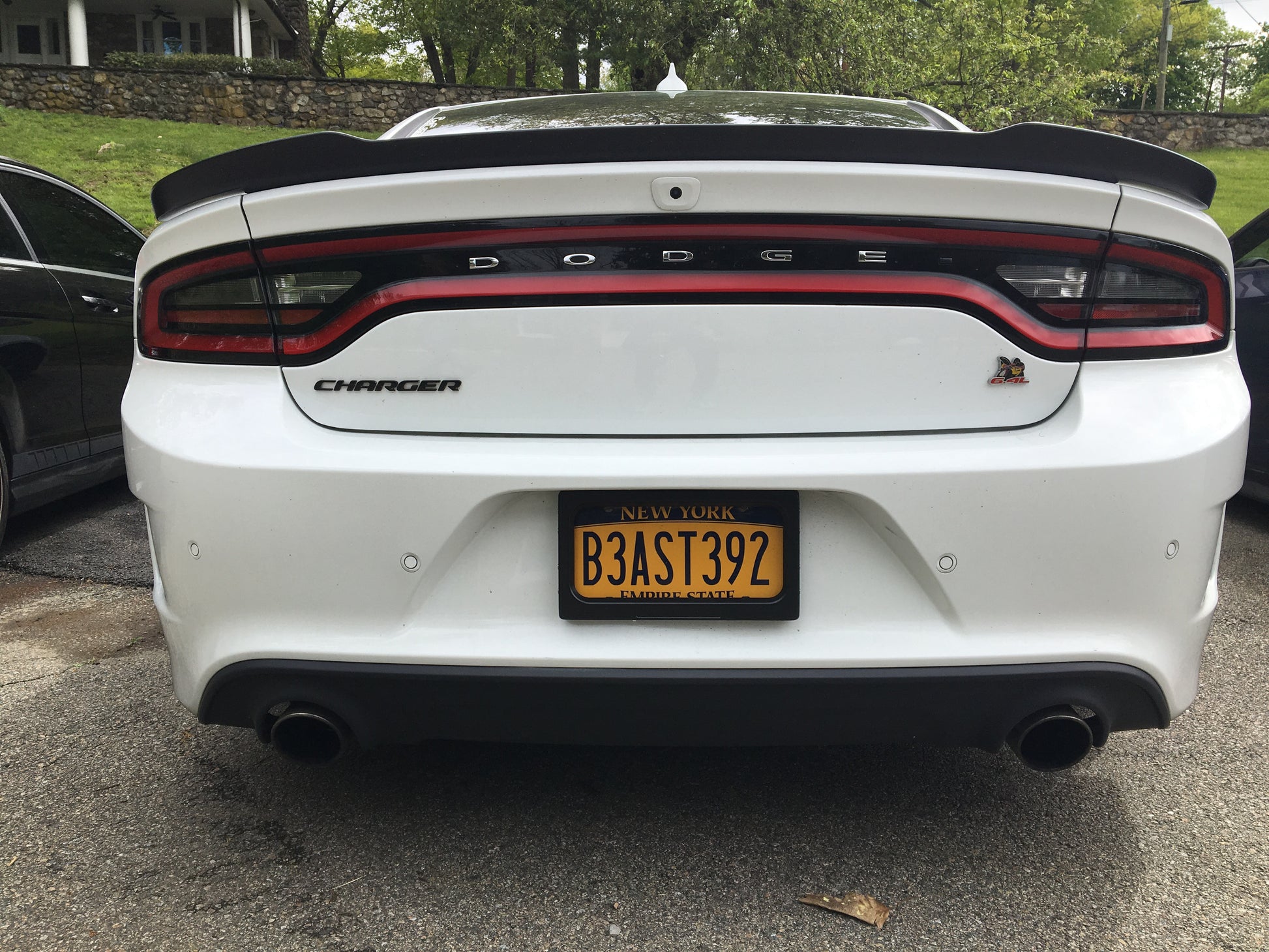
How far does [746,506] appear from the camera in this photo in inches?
72.1

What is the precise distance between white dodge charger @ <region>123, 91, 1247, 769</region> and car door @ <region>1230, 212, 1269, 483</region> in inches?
122

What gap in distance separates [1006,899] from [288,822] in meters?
1.45

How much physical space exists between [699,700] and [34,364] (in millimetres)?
3564

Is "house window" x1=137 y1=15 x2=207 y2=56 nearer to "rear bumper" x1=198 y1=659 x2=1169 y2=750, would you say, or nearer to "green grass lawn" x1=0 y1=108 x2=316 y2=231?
"green grass lawn" x1=0 y1=108 x2=316 y2=231

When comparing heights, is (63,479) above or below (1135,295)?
below

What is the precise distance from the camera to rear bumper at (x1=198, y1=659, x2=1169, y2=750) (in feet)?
6.04

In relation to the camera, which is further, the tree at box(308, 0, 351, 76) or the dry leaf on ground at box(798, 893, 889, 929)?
the tree at box(308, 0, 351, 76)

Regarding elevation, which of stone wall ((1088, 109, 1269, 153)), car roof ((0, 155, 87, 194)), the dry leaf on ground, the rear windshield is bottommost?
the dry leaf on ground

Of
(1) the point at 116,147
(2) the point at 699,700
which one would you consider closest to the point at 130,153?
(1) the point at 116,147

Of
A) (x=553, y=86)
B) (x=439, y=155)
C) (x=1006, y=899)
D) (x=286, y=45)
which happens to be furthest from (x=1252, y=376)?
(x=286, y=45)

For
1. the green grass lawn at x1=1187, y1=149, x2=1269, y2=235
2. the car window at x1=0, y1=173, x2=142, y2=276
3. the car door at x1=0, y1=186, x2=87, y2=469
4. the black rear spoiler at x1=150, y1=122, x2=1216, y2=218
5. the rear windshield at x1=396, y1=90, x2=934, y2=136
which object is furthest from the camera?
the green grass lawn at x1=1187, y1=149, x2=1269, y2=235

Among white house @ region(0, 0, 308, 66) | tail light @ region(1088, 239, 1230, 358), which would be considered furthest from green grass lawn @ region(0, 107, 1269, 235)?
tail light @ region(1088, 239, 1230, 358)

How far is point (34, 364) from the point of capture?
430cm

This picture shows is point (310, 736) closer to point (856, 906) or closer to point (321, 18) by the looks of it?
point (856, 906)
